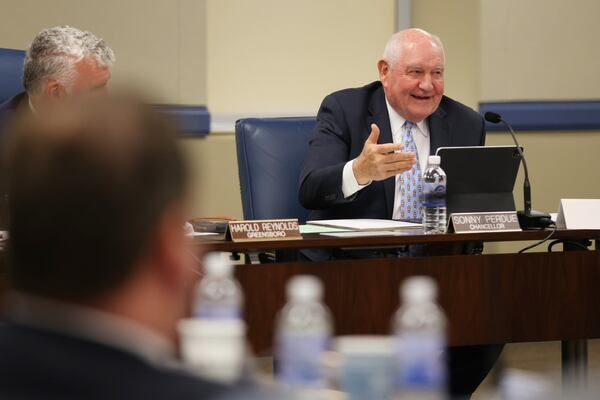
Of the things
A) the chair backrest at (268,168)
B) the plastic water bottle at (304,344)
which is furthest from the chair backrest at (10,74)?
the plastic water bottle at (304,344)

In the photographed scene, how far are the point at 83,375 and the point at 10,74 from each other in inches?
114

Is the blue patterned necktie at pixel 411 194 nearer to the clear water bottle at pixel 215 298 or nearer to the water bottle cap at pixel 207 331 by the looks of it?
the clear water bottle at pixel 215 298

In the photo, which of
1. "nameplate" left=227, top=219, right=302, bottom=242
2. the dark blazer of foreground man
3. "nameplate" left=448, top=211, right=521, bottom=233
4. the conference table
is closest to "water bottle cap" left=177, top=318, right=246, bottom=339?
the dark blazer of foreground man

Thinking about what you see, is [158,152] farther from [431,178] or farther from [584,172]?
[584,172]

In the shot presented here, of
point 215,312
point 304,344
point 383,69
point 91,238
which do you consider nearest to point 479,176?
point 383,69

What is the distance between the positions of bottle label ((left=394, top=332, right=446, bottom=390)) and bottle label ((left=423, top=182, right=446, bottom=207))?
1874 mm

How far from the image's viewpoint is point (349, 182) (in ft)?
10.7

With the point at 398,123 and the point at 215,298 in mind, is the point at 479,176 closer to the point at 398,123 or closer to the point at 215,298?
the point at 398,123

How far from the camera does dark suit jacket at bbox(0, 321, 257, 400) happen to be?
2.22 feet

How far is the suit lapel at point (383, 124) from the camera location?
3.42m

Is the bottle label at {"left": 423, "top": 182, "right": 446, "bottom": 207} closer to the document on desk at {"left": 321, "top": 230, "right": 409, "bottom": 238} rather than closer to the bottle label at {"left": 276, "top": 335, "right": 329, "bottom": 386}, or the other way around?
the document on desk at {"left": 321, "top": 230, "right": 409, "bottom": 238}

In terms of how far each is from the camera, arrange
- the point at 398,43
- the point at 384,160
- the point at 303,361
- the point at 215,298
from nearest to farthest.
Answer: the point at 303,361 < the point at 215,298 < the point at 384,160 < the point at 398,43

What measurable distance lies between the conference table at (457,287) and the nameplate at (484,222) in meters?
0.04

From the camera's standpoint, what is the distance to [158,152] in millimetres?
773
